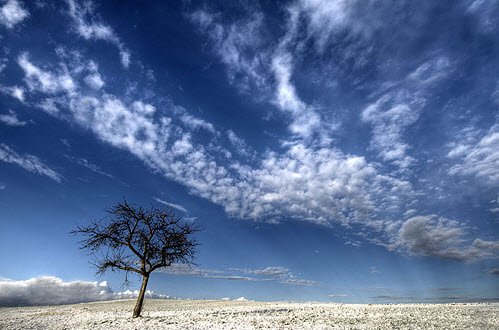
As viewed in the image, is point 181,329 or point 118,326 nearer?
point 181,329

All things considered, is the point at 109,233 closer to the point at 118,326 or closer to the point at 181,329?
the point at 118,326

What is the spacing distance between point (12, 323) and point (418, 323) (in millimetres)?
34513

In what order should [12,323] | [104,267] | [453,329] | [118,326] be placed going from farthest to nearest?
[104,267] → [12,323] → [118,326] → [453,329]

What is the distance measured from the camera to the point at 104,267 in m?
31.6

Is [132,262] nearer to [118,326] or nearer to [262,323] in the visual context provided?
[118,326]

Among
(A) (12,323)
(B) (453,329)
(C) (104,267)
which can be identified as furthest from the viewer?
(C) (104,267)

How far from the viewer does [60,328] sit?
79.5 feet

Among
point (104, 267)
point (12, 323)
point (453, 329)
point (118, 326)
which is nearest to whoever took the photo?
point (453, 329)

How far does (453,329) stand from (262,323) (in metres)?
13.6

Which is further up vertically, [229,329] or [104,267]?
[104,267]

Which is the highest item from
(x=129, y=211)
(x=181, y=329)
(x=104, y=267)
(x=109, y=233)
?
(x=129, y=211)

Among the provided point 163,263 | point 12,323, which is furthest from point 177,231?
point 12,323

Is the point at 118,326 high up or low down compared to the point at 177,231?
down

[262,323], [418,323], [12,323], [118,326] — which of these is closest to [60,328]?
[118,326]
